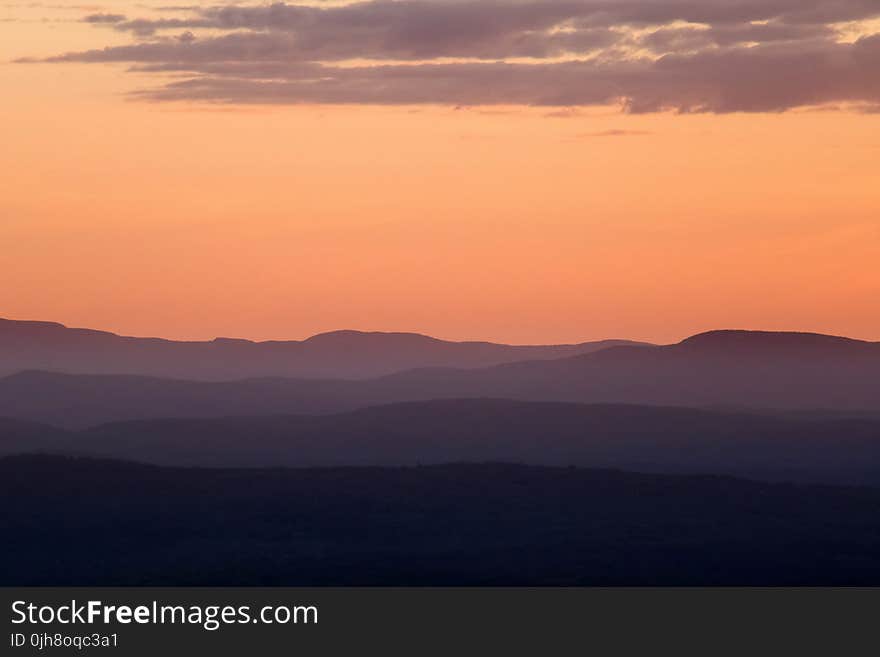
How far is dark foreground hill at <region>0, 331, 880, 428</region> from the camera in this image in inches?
5896

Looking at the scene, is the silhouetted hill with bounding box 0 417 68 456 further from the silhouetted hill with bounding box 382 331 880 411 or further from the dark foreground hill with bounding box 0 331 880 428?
the silhouetted hill with bounding box 382 331 880 411

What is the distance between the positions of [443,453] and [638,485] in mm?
31552

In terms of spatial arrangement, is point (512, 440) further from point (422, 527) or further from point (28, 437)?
point (422, 527)

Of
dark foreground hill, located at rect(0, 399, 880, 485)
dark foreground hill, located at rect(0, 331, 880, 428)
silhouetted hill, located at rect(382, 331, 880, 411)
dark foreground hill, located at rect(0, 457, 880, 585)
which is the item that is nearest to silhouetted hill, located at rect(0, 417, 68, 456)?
dark foreground hill, located at rect(0, 399, 880, 485)

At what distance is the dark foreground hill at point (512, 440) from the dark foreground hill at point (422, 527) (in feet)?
65.3

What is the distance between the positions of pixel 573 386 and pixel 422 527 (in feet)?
386

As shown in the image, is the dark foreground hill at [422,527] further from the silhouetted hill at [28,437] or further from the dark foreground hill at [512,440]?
the silhouetted hill at [28,437]

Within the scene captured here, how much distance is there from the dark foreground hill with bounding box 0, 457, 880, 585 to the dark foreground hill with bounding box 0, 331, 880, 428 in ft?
260

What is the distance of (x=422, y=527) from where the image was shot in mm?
49750

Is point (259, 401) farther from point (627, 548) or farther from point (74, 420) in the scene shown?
point (627, 548)

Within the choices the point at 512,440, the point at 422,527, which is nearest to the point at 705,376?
the point at 512,440

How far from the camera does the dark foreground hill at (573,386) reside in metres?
150

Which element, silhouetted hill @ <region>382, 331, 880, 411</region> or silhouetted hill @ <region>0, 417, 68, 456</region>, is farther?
silhouetted hill @ <region>382, 331, 880, 411</region>

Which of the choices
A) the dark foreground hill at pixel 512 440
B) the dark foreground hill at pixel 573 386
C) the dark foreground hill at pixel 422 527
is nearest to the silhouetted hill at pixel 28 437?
the dark foreground hill at pixel 512 440
